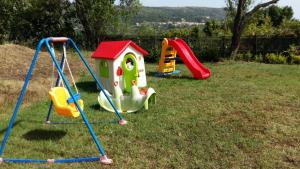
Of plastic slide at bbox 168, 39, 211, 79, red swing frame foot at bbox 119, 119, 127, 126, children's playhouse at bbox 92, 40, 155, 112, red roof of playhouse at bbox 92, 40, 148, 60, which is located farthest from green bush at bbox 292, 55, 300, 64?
red swing frame foot at bbox 119, 119, 127, 126

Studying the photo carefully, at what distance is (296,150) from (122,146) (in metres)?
2.57

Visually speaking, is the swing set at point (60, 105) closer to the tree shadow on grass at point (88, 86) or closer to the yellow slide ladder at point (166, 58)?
the tree shadow on grass at point (88, 86)

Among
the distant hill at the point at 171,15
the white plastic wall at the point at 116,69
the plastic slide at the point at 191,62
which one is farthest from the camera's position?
the distant hill at the point at 171,15

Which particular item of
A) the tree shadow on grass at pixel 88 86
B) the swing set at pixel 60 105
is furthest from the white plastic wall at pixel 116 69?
the swing set at pixel 60 105

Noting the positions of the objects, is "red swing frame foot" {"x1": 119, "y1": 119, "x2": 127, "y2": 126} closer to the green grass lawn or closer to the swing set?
the swing set

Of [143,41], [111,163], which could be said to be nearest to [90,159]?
[111,163]

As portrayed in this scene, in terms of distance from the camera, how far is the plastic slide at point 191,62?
1024 centimetres

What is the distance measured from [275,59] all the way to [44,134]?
12076 mm

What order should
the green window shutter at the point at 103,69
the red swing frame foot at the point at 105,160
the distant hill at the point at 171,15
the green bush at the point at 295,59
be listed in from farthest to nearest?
the distant hill at the point at 171,15 < the green bush at the point at 295,59 < the green window shutter at the point at 103,69 < the red swing frame foot at the point at 105,160

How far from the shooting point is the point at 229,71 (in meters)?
11.8

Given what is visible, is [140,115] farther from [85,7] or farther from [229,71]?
[85,7]

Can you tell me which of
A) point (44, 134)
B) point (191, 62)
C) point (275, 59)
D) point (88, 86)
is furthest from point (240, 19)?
point (44, 134)

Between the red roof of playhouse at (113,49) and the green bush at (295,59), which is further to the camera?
the green bush at (295,59)

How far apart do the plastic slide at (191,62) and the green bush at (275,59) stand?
5342mm
